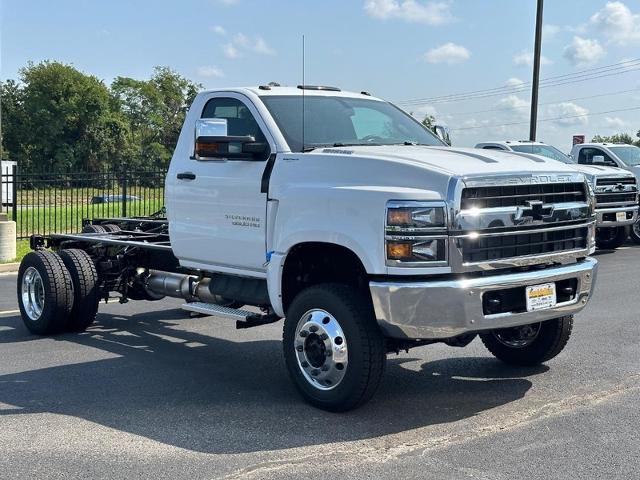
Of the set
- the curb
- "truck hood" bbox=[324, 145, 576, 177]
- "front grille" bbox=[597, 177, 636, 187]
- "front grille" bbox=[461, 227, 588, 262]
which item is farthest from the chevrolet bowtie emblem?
the curb

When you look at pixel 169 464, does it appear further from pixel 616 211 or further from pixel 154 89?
→ pixel 154 89

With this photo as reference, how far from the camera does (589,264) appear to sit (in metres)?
5.78

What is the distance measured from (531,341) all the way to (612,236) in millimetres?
10920

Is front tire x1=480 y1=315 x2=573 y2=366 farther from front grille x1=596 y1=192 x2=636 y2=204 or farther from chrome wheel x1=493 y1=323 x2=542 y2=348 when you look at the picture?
front grille x1=596 y1=192 x2=636 y2=204

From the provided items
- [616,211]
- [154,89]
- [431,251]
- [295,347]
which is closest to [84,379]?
[295,347]

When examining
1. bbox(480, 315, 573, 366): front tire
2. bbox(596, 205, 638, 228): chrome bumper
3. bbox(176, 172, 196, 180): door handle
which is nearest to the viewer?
bbox(480, 315, 573, 366): front tire

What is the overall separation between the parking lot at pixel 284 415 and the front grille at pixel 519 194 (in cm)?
142

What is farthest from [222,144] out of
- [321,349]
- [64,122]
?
[64,122]

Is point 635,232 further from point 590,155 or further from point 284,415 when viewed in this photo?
point 284,415

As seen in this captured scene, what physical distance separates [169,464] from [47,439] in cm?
97

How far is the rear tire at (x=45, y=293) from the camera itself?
8.05 metres

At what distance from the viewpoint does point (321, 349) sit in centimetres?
547

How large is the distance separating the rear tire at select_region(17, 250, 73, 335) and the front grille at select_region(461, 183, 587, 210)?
471 centimetres

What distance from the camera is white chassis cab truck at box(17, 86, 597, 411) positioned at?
496 centimetres
